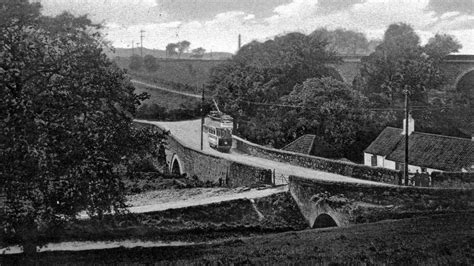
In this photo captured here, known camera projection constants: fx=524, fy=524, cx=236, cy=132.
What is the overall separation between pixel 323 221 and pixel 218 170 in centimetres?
1173

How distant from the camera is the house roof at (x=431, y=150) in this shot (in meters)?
31.3

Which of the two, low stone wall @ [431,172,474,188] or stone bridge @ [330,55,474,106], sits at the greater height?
stone bridge @ [330,55,474,106]

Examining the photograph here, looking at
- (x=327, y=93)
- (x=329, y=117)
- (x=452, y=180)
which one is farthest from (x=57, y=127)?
(x=327, y=93)

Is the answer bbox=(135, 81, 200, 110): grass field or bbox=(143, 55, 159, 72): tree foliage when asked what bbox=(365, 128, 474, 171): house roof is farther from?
bbox=(143, 55, 159, 72): tree foliage

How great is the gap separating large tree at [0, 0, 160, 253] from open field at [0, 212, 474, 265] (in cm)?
154

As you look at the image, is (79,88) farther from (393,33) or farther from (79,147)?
(393,33)

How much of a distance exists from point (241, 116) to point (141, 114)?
18.2 metres

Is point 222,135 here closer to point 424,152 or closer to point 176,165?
point 176,165

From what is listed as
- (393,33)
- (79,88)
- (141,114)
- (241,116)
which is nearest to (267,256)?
(79,88)

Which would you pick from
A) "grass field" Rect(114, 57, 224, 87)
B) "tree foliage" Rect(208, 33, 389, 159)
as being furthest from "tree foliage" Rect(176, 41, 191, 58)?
"tree foliage" Rect(208, 33, 389, 159)

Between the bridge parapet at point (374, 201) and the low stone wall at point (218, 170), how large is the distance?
556 centimetres

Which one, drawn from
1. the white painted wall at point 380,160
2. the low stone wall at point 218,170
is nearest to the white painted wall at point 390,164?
the white painted wall at point 380,160

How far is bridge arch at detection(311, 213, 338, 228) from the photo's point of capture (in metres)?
19.5

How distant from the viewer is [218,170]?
100 feet
